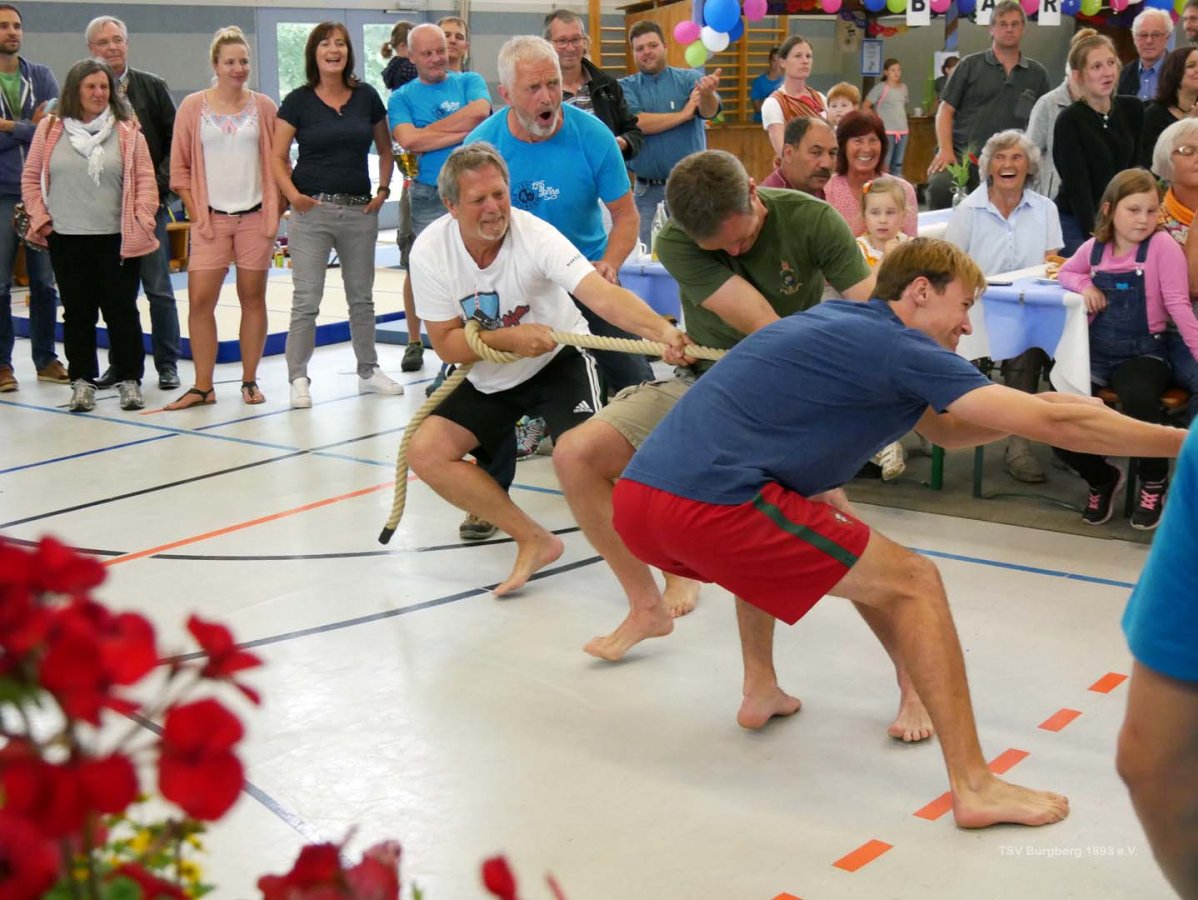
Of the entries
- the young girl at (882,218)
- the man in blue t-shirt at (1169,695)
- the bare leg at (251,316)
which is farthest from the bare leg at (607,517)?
the bare leg at (251,316)

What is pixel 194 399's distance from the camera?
6.74 meters

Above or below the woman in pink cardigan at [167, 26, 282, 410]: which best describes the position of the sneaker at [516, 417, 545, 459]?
below

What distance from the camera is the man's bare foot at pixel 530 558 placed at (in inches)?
163

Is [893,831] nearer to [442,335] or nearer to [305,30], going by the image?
[442,335]

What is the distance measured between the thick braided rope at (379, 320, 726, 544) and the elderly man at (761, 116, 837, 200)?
137 cm

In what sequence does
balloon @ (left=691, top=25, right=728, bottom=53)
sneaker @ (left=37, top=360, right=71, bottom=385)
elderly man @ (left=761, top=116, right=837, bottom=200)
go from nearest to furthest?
elderly man @ (left=761, top=116, right=837, bottom=200)
sneaker @ (left=37, top=360, right=71, bottom=385)
balloon @ (left=691, top=25, right=728, bottom=53)

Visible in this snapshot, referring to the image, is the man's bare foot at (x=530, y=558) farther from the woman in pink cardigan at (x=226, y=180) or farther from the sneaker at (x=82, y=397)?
the sneaker at (x=82, y=397)

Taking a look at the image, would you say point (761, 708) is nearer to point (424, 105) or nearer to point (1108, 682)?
point (1108, 682)

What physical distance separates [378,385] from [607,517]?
343 cm

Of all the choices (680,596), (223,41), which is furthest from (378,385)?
(680,596)

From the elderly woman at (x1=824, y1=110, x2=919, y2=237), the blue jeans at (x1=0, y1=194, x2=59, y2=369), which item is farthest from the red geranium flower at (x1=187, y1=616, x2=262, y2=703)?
the blue jeans at (x1=0, y1=194, x2=59, y2=369)

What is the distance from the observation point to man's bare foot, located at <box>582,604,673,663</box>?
3.62m

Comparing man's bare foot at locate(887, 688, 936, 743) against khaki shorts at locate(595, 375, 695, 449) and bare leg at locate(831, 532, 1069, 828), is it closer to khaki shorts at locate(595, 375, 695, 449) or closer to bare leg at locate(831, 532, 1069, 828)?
bare leg at locate(831, 532, 1069, 828)

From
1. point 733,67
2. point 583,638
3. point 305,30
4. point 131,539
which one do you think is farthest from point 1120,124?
point 733,67
